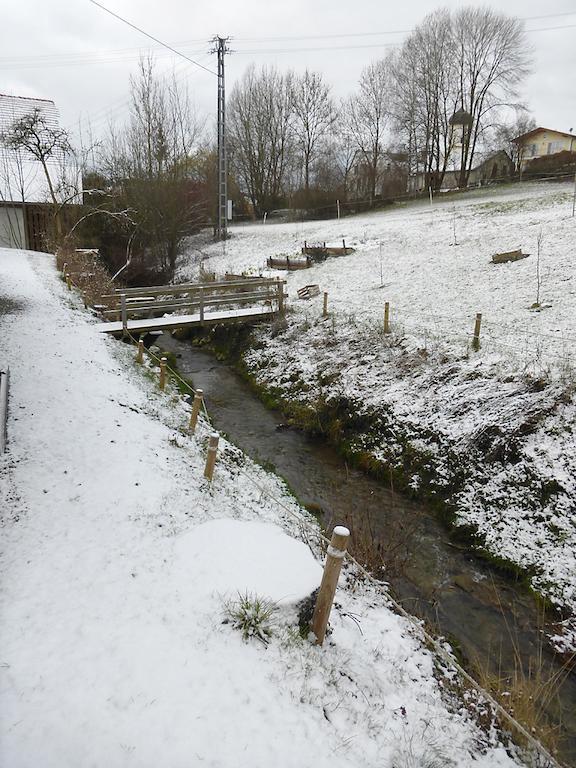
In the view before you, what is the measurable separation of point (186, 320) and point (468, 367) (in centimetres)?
924

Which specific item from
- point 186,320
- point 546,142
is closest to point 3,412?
point 186,320

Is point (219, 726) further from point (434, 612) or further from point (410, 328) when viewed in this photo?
point (410, 328)

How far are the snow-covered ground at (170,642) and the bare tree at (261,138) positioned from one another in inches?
1678

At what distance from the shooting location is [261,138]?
43.8 m

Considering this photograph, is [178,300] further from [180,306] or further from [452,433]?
[452,433]

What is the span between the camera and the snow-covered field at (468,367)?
7.38 meters

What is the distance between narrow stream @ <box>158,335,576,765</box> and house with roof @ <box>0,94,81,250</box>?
2382 cm

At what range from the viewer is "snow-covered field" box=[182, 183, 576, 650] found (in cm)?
738

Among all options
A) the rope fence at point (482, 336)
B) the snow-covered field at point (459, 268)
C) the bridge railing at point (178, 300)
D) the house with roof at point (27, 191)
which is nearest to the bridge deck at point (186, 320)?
the bridge railing at point (178, 300)

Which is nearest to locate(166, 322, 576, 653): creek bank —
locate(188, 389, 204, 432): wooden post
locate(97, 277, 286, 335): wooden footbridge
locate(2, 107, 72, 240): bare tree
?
locate(97, 277, 286, 335): wooden footbridge

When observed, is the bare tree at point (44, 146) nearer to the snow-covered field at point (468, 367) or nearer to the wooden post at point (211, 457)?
the snow-covered field at point (468, 367)

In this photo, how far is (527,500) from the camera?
7.41m

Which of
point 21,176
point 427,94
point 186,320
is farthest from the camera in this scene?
point 427,94

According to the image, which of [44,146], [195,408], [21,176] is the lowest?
[195,408]
